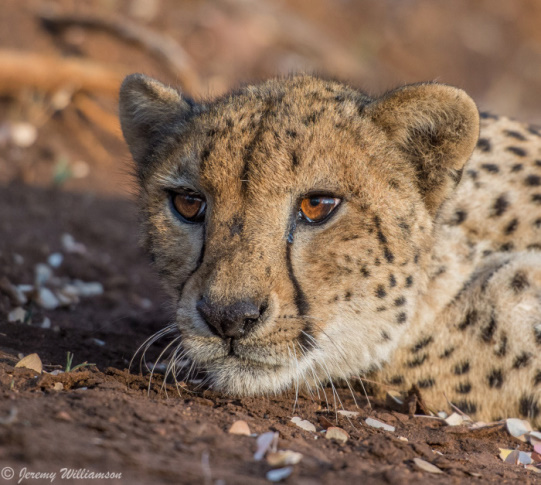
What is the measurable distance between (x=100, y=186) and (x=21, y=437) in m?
5.27

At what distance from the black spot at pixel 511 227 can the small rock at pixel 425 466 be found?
1478 mm

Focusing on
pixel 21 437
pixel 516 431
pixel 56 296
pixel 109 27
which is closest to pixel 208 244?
pixel 21 437

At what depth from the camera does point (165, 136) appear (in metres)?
3.70

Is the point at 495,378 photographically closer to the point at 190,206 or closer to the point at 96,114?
the point at 190,206

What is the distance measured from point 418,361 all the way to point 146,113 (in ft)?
6.01

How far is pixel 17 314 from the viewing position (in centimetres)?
410

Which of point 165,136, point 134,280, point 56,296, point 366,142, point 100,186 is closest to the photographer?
point 366,142

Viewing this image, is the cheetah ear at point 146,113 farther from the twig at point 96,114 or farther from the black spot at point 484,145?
the twig at point 96,114

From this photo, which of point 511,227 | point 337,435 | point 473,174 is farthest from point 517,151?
point 337,435

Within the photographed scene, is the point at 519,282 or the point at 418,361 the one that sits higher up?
the point at 519,282

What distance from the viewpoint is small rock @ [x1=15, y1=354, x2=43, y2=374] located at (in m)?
3.05

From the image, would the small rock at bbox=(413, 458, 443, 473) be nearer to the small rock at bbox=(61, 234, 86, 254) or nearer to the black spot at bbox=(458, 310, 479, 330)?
the black spot at bbox=(458, 310, 479, 330)

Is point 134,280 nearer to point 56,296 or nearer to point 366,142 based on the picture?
point 56,296

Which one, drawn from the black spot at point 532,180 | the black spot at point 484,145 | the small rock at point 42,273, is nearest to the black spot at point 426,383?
the black spot at point 532,180
